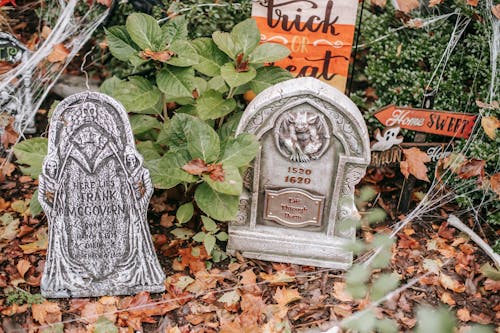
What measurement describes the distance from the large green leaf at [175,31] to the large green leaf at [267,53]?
469 mm

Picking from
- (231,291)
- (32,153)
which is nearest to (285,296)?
(231,291)

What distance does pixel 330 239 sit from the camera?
360cm

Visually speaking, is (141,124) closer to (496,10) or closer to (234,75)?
(234,75)

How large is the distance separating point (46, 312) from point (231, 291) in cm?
112

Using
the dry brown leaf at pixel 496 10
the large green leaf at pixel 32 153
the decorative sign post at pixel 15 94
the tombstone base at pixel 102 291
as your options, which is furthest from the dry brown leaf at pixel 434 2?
the decorative sign post at pixel 15 94

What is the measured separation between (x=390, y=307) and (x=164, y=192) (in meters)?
1.80

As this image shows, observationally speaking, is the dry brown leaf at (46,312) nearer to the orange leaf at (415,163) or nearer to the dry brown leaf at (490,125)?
the orange leaf at (415,163)

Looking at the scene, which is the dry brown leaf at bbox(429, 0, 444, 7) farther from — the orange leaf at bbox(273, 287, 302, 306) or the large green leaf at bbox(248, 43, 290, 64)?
the orange leaf at bbox(273, 287, 302, 306)

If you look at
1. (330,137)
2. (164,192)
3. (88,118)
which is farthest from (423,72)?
(88,118)

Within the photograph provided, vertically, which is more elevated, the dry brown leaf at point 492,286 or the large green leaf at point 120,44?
the large green leaf at point 120,44

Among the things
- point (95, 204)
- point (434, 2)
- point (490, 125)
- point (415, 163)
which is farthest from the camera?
point (415, 163)

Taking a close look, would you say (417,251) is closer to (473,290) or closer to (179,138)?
(473,290)

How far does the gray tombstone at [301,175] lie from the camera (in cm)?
320

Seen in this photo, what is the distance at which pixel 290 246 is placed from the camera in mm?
3629
